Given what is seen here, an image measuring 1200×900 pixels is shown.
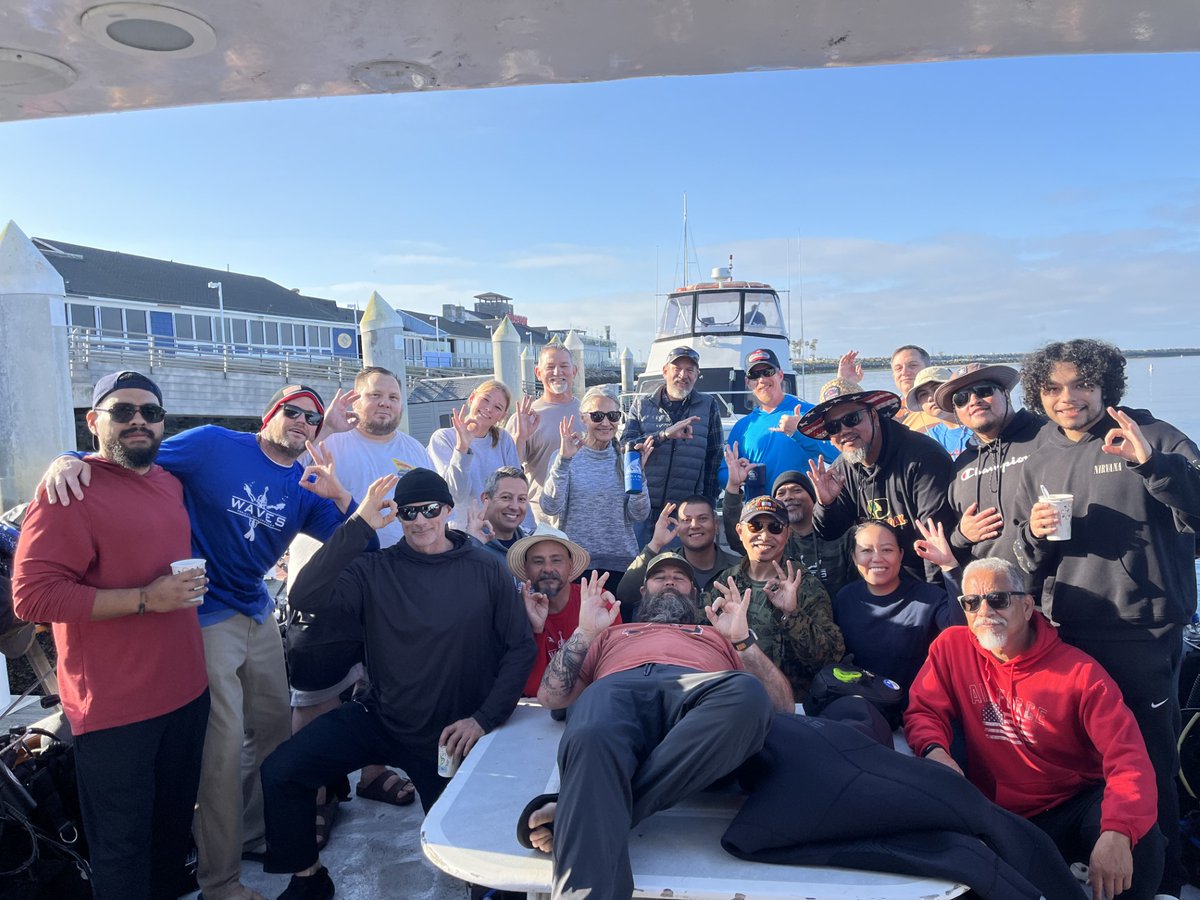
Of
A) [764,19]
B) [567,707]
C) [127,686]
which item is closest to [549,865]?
[567,707]

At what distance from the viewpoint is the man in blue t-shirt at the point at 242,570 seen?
2912 mm

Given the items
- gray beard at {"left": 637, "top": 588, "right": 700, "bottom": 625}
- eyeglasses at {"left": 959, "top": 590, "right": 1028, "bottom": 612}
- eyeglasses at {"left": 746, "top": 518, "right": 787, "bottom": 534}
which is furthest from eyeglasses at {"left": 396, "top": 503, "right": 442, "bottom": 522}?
eyeglasses at {"left": 959, "top": 590, "right": 1028, "bottom": 612}

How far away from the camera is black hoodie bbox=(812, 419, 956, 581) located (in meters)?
3.55

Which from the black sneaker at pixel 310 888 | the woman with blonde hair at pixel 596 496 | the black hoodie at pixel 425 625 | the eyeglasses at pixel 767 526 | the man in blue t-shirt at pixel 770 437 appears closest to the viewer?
the black sneaker at pixel 310 888

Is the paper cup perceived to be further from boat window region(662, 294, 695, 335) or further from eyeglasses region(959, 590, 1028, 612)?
boat window region(662, 294, 695, 335)

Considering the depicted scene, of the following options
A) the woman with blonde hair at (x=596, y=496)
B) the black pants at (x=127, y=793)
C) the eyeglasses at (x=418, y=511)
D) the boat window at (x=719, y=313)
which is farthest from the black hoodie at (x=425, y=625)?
the boat window at (x=719, y=313)

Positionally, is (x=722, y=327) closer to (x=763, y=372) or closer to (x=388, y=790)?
(x=763, y=372)

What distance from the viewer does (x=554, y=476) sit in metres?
4.55

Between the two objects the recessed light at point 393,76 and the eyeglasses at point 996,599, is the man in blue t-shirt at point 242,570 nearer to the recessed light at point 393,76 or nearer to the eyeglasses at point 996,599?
the recessed light at point 393,76

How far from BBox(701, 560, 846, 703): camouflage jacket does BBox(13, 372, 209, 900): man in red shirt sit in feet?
6.85

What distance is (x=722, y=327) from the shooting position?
42.5 feet

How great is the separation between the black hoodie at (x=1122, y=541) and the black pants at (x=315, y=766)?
2.47 meters

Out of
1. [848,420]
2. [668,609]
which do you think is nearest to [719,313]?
[848,420]

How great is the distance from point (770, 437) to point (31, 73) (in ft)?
13.6
